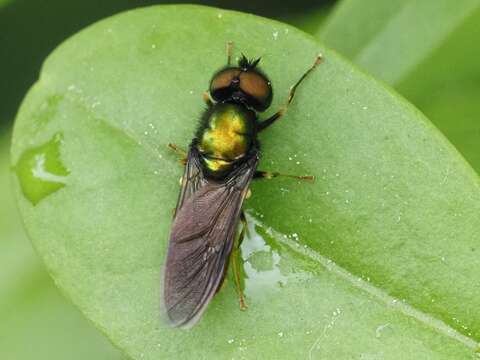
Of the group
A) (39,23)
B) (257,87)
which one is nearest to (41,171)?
(257,87)

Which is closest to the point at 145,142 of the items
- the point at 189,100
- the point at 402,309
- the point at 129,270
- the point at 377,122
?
the point at 189,100

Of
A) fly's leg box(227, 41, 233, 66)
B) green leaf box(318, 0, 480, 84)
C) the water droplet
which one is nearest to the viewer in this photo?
fly's leg box(227, 41, 233, 66)

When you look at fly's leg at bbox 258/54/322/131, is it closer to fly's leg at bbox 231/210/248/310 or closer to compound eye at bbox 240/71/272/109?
compound eye at bbox 240/71/272/109

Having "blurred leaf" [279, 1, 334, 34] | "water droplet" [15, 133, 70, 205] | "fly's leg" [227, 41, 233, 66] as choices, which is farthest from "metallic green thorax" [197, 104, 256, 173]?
"blurred leaf" [279, 1, 334, 34]

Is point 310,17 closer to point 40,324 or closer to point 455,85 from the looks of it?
point 455,85

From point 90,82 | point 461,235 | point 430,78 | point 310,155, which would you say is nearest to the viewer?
point 461,235

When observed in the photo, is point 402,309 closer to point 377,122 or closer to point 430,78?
point 377,122

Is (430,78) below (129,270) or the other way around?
the other way around
